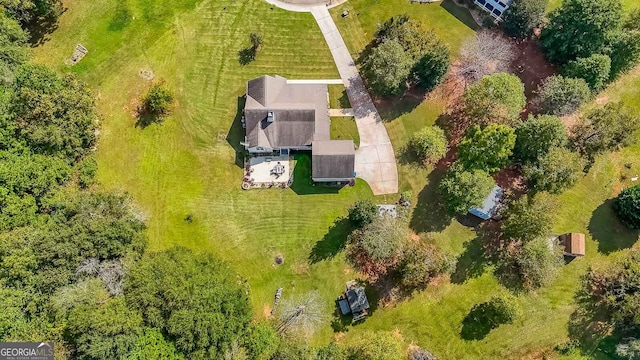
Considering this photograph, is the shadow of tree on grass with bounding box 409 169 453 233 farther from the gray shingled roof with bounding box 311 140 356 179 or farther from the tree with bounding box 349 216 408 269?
the gray shingled roof with bounding box 311 140 356 179

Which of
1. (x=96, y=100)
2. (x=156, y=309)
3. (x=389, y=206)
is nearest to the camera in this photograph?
(x=156, y=309)

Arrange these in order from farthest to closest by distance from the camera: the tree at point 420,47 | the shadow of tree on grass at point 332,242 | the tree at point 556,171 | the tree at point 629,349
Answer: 1. the tree at point 420,47
2. the shadow of tree on grass at point 332,242
3. the tree at point 556,171
4. the tree at point 629,349

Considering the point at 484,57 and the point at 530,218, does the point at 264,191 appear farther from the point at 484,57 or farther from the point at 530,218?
the point at 484,57

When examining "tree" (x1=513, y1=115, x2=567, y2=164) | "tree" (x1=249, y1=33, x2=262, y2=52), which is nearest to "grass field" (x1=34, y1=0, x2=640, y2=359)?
"tree" (x1=249, y1=33, x2=262, y2=52)

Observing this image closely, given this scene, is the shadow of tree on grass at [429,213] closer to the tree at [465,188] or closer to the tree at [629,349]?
the tree at [465,188]

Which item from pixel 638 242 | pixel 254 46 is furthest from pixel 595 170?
pixel 254 46

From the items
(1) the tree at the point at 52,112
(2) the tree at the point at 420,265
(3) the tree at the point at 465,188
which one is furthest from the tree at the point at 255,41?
(2) the tree at the point at 420,265

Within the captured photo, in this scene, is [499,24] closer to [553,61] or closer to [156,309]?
[553,61]
